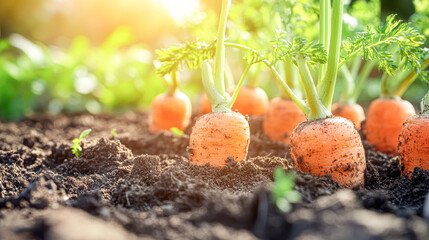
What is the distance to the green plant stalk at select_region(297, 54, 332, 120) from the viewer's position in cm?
196

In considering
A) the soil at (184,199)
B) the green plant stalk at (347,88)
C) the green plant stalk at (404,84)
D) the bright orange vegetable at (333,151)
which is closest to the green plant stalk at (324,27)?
the bright orange vegetable at (333,151)

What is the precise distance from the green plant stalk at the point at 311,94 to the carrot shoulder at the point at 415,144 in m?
0.45

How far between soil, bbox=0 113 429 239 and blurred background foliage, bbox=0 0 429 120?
86cm

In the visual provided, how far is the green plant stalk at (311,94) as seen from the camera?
6.44 ft

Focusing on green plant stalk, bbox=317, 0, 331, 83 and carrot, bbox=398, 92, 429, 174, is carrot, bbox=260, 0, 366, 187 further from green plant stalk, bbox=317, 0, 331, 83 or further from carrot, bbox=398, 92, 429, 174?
carrot, bbox=398, 92, 429, 174

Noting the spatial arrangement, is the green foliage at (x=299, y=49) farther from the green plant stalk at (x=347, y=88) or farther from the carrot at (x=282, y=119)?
the green plant stalk at (x=347, y=88)

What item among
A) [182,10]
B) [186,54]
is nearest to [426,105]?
[186,54]

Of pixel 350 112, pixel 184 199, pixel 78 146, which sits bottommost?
pixel 184 199

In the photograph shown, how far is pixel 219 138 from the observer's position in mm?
2062

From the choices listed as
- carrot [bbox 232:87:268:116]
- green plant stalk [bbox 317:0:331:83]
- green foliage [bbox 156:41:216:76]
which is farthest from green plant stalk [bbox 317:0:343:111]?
carrot [bbox 232:87:268:116]

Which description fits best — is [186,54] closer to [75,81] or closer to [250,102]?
[250,102]

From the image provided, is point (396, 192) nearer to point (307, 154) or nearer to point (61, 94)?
point (307, 154)

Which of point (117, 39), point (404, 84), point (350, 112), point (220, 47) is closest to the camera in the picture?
point (220, 47)

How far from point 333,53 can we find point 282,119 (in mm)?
930
